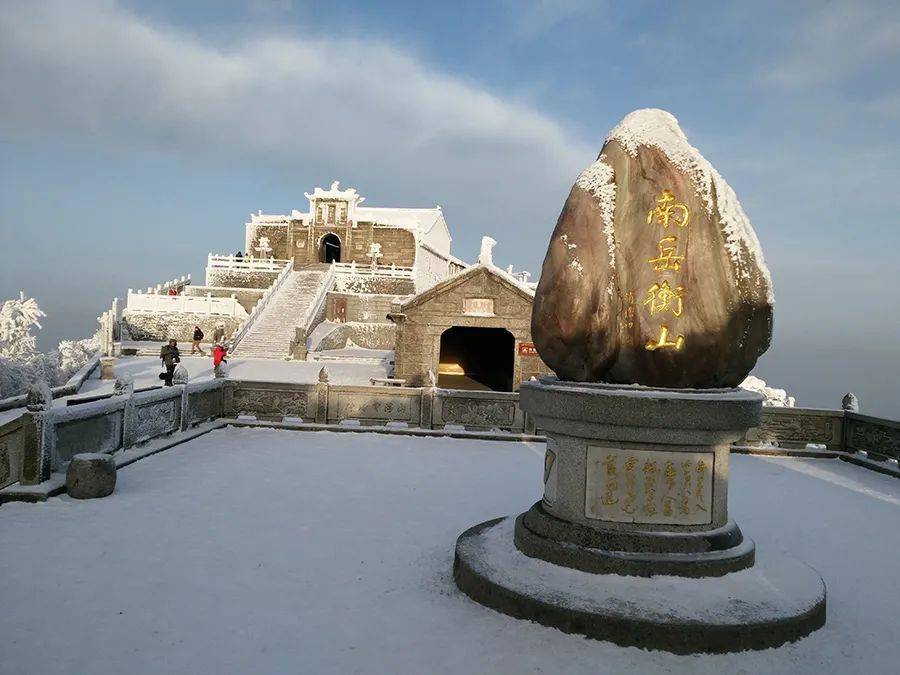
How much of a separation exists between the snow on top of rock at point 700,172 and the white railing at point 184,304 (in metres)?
34.6

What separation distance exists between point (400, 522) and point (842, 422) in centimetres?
1114

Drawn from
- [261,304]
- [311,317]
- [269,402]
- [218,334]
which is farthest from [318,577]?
[261,304]

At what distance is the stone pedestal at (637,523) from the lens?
4621 mm

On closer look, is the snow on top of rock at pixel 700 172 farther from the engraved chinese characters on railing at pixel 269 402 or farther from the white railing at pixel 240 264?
the white railing at pixel 240 264

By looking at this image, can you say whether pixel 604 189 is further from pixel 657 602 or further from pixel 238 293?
pixel 238 293

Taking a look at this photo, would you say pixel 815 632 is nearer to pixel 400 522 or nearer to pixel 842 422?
pixel 400 522

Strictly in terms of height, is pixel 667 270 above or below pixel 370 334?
above

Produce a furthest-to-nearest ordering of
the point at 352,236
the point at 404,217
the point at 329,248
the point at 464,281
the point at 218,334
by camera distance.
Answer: the point at 329,248 < the point at 404,217 < the point at 352,236 < the point at 218,334 < the point at 464,281

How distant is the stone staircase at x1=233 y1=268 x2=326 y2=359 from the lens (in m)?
31.3

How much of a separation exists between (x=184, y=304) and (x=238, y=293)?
164 inches

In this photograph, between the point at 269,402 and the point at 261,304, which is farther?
the point at 261,304

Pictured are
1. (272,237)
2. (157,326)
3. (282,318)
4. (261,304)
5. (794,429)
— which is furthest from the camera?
(272,237)

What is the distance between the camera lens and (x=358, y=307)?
1555 inches

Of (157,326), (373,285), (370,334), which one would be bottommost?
(157,326)
